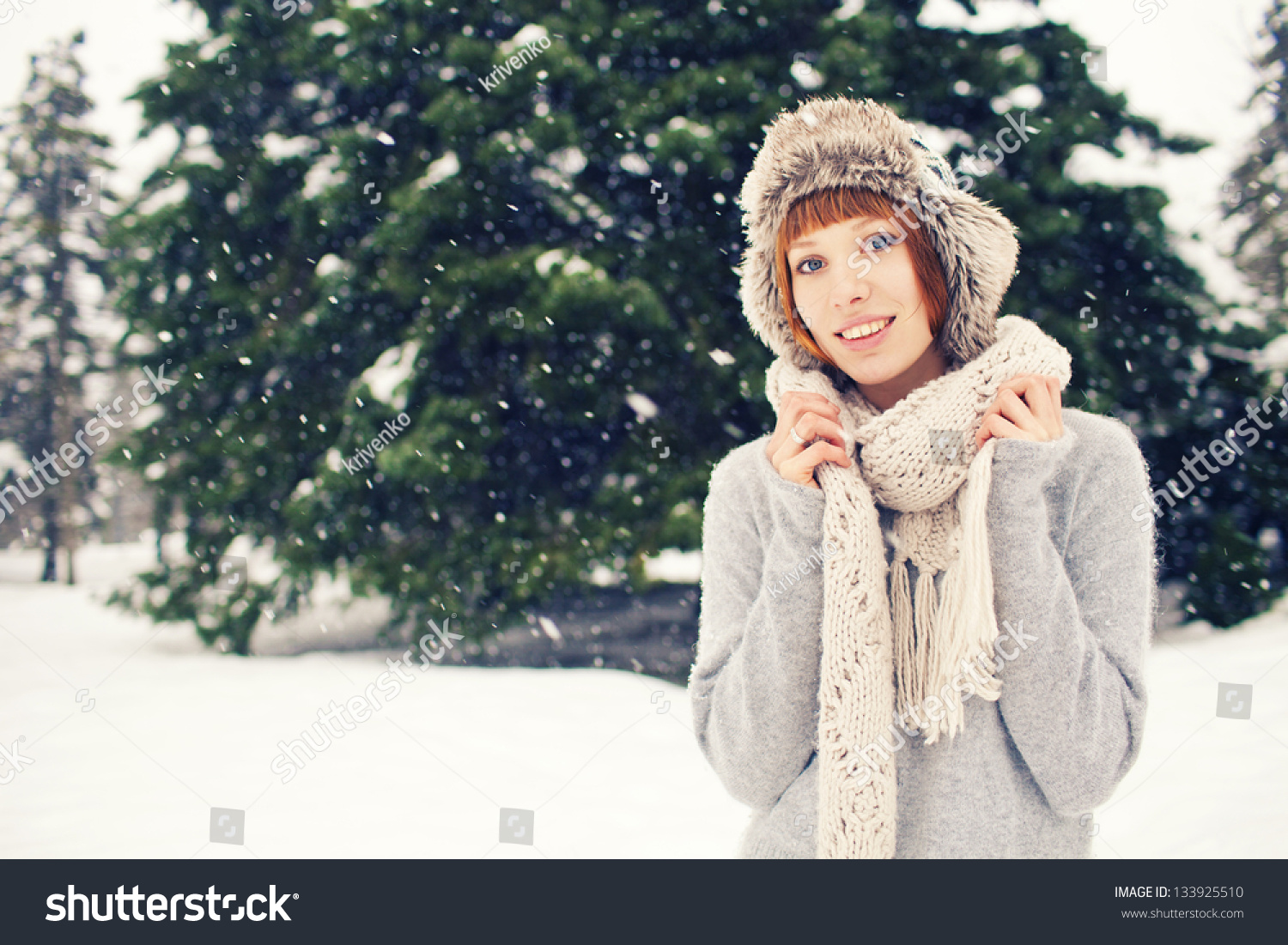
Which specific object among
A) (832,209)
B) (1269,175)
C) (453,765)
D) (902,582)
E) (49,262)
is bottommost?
(453,765)

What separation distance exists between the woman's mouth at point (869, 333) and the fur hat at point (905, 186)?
0.16m

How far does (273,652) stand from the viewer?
22.1 ft

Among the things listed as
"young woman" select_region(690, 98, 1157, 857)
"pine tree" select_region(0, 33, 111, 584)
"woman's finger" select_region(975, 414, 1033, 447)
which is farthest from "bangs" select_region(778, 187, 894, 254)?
"pine tree" select_region(0, 33, 111, 584)

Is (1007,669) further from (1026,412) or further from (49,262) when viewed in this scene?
(49,262)

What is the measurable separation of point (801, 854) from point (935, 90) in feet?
17.8

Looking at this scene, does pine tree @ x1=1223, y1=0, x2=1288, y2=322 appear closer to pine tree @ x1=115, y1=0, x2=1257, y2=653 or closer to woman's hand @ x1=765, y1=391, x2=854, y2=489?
pine tree @ x1=115, y1=0, x2=1257, y2=653

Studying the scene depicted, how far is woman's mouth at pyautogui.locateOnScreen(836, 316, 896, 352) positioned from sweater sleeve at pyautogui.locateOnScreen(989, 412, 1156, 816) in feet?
1.02

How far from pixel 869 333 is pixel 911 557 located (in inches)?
17.0

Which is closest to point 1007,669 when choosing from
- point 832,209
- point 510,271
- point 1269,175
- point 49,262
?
point 832,209

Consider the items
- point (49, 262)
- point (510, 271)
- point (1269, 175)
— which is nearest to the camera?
point (510, 271)

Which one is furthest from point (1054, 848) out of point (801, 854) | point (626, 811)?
point (626, 811)

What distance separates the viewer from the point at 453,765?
422cm

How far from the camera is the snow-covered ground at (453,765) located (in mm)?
3465
